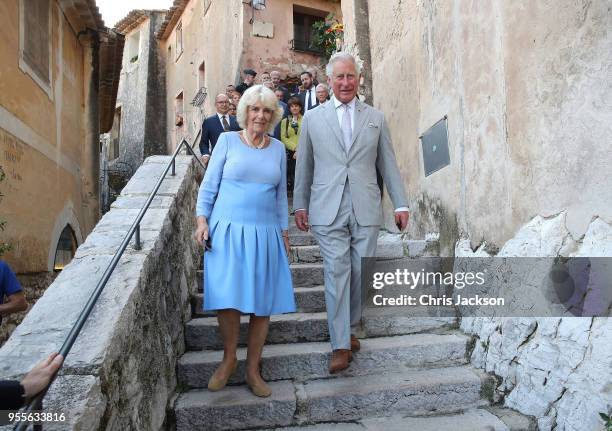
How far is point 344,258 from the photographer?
2797mm

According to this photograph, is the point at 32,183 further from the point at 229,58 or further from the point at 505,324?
the point at 229,58

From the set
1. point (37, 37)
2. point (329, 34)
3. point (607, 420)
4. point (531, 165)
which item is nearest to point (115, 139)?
point (329, 34)

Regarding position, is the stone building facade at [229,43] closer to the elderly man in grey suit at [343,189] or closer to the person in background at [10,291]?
the person in background at [10,291]

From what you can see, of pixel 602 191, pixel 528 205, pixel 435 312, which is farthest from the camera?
pixel 435 312

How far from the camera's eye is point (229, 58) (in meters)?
13.1

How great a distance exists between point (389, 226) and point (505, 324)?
282 cm

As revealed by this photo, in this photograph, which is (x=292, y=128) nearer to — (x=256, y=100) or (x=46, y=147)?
(x=46, y=147)

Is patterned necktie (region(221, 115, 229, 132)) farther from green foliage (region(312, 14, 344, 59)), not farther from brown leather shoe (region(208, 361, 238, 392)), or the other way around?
green foliage (region(312, 14, 344, 59))

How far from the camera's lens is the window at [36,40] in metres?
6.20

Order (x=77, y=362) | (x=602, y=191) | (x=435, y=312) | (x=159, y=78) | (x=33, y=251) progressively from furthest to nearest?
(x=159, y=78) < (x=33, y=251) < (x=435, y=312) < (x=602, y=191) < (x=77, y=362)

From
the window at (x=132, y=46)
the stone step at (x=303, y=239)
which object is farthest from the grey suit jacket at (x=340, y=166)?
the window at (x=132, y=46)

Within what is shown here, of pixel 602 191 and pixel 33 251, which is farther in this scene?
pixel 33 251

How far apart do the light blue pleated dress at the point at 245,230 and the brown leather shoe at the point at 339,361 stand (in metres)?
0.38

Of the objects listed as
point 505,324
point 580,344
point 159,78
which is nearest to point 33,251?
point 505,324
